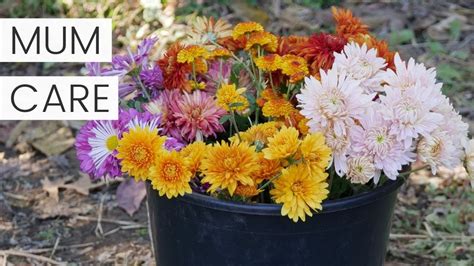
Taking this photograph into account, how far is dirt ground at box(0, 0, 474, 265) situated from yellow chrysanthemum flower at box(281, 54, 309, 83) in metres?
0.84

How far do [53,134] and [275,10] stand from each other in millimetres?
1232

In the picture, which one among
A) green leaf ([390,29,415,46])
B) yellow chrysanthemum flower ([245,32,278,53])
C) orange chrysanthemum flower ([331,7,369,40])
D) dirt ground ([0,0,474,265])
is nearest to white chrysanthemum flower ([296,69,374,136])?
yellow chrysanthemum flower ([245,32,278,53])

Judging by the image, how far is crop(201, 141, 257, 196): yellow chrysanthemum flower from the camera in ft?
4.36

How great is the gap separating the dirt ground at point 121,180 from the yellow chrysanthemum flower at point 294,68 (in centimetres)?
84

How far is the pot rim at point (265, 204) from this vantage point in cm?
137

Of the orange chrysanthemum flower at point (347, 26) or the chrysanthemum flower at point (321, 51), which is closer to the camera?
the chrysanthemum flower at point (321, 51)

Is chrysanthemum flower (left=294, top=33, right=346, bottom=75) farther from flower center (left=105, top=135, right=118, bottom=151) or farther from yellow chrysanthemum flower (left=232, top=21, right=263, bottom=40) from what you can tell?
flower center (left=105, top=135, right=118, bottom=151)

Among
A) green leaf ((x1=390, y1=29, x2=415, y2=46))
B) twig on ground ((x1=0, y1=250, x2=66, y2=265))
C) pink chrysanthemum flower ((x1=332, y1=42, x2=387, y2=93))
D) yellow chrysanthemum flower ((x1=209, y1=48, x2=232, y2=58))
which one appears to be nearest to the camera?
pink chrysanthemum flower ((x1=332, y1=42, x2=387, y2=93))

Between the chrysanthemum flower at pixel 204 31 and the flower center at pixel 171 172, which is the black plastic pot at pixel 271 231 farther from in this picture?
the chrysanthemum flower at pixel 204 31

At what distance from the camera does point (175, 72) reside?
1.57 m

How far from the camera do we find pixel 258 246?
1415mm

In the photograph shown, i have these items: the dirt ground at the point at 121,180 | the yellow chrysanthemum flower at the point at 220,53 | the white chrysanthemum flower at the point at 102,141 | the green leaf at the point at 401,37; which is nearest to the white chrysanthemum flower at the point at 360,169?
the yellow chrysanthemum flower at the point at 220,53

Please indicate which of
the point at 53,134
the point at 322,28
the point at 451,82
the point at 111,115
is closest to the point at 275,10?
the point at 322,28

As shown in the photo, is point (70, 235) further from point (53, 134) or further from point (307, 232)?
point (307, 232)
